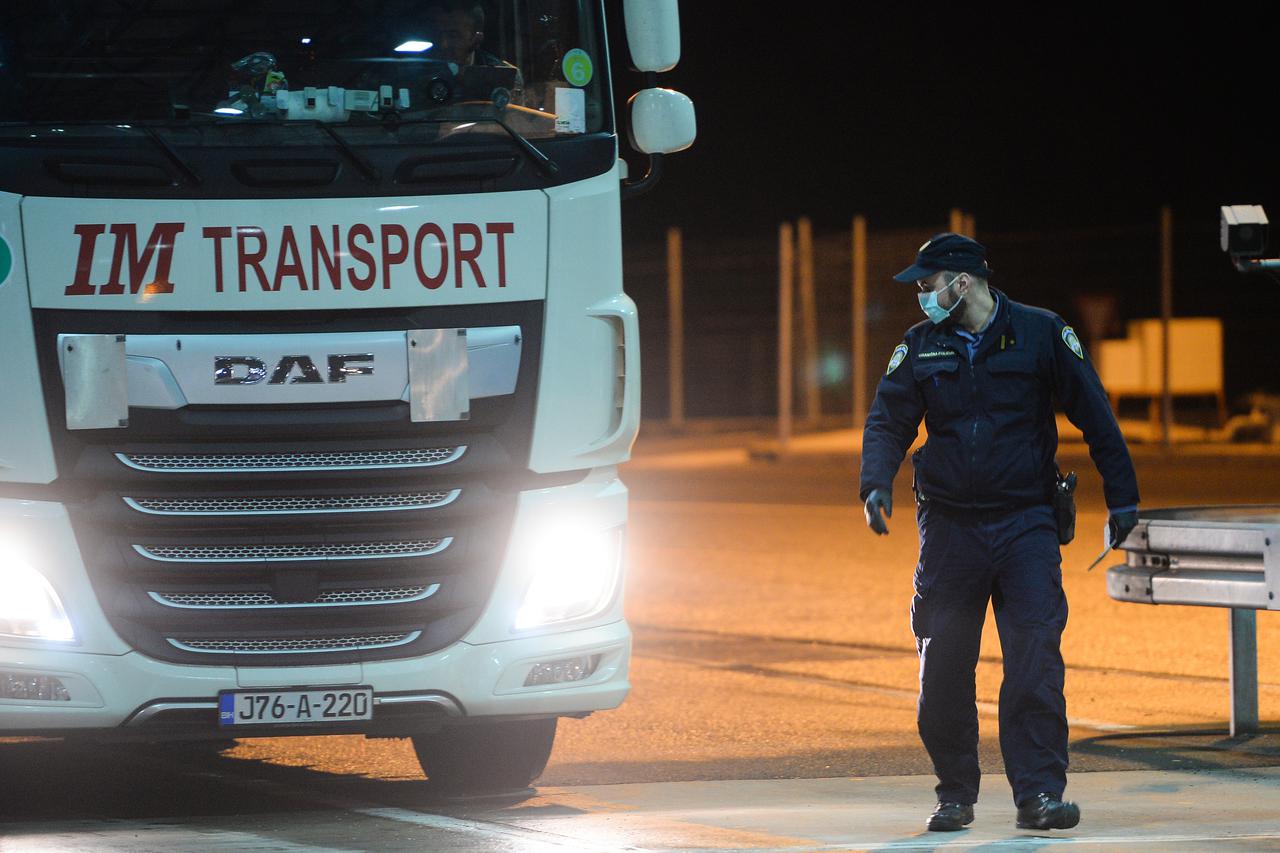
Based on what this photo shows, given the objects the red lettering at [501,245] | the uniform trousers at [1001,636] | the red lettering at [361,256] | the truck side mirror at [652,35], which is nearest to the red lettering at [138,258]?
the red lettering at [361,256]

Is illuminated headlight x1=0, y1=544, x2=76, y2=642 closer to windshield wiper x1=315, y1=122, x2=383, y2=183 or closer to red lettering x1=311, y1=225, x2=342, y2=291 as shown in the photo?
red lettering x1=311, y1=225, x2=342, y2=291

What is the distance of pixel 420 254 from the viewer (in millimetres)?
7137

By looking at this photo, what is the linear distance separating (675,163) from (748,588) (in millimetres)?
29596

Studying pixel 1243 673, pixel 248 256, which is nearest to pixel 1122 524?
pixel 1243 673

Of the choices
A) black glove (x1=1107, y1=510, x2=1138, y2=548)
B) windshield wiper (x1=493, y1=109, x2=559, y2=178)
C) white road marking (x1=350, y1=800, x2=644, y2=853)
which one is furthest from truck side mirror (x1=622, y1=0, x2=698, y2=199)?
white road marking (x1=350, y1=800, x2=644, y2=853)

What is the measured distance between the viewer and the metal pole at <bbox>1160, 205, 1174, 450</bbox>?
26.7 meters

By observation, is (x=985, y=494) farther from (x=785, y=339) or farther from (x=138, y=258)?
(x=785, y=339)

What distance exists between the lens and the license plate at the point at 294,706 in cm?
695

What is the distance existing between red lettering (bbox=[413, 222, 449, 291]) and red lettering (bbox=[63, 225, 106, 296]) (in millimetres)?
1013

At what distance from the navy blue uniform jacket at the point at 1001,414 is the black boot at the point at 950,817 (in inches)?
38.1

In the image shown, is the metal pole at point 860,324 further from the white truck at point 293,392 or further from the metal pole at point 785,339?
the white truck at point 293,392

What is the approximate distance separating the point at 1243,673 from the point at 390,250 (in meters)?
3.93

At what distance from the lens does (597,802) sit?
7562mm

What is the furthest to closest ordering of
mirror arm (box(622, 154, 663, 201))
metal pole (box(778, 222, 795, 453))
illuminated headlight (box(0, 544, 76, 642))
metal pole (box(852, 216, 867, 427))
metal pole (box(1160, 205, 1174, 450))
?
metal pole (box(852, 216, 867, 427))
metal pole (box(778, 222, 795, 453))
metal pole (box(1160, 205, 1174, 450))
mirror arm (box(622, 154, 663, 201))
illuminated headlight (box(0, 544, 76, 642))
